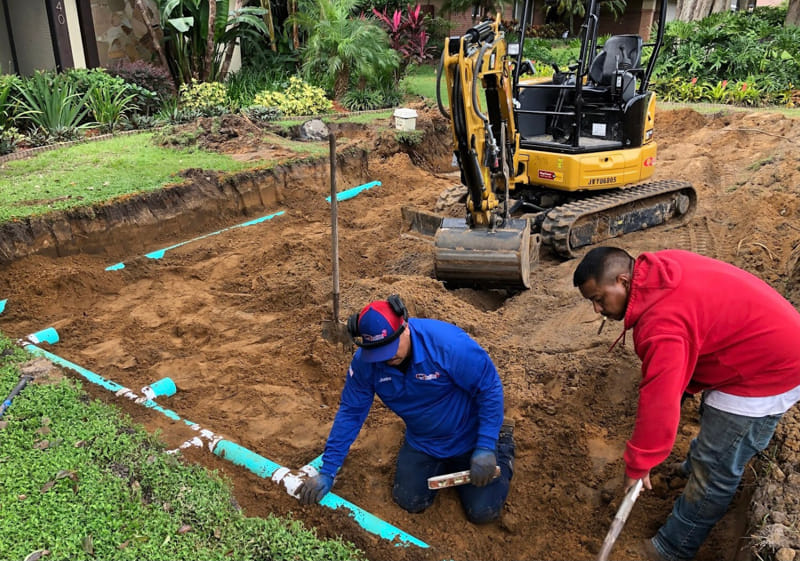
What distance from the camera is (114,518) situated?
3.17 meters

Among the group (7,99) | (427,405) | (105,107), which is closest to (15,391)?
Result: (427,405)

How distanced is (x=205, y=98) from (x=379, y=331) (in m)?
10.3

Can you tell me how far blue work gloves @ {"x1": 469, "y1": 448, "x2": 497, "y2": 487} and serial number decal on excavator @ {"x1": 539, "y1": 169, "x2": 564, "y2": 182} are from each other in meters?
4.53

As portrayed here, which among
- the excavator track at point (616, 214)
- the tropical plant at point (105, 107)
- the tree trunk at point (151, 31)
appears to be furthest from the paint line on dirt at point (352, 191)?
the tree trunk at point (151, 31)

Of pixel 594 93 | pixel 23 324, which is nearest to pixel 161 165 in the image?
pixel 23 324

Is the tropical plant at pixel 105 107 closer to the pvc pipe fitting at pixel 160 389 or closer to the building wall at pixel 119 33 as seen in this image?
the building wall at pixel 119 33

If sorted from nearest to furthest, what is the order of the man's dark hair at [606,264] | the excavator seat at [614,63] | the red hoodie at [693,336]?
the red hoodie at [693,336] < the man's dark hair at [606,264] < the excavator seat at [614,63]

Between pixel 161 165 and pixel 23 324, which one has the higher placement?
pixel 161 165

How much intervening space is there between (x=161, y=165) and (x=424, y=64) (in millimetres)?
13708

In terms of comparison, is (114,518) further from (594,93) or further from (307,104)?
(307,104)

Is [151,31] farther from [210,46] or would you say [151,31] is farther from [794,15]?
[794,15]

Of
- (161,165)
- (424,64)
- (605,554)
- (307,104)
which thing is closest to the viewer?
(605,554)

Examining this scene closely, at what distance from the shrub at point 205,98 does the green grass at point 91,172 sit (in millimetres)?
1651

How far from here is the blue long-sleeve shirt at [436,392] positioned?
3.46 meters
